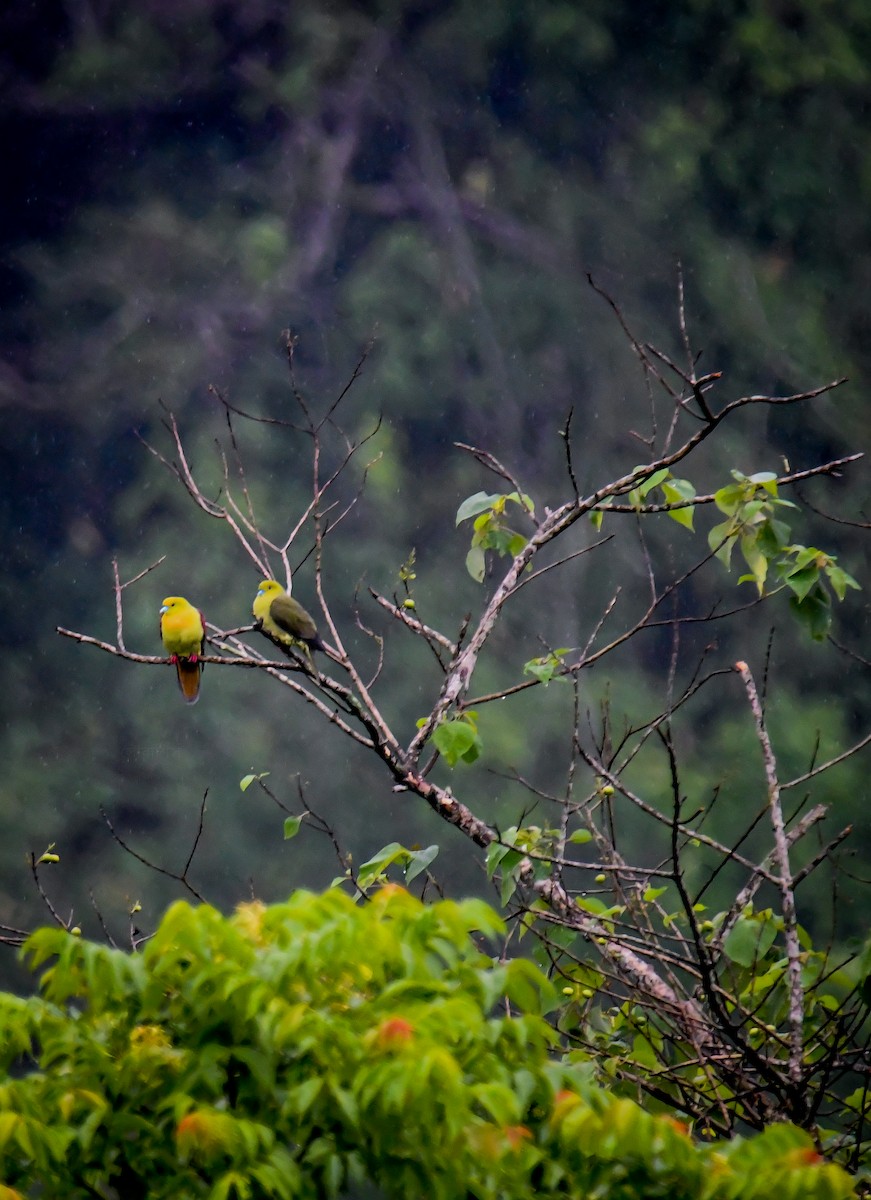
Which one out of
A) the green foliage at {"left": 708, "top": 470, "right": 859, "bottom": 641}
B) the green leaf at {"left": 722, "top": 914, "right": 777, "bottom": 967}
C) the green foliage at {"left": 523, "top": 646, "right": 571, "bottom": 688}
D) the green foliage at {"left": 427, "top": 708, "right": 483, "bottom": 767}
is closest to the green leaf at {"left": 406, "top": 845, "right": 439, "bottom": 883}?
the green foliage at {"left": 427, "top": 708, "right": 483, "bottom": 767}

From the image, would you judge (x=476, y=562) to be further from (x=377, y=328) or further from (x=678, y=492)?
(x=377, y=328)

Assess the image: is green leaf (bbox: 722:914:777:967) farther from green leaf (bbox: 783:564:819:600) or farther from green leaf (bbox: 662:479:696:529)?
green leaf (bbox: 662:479:696:529)

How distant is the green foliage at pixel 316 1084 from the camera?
138 centimetres

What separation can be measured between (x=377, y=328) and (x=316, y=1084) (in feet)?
28.2

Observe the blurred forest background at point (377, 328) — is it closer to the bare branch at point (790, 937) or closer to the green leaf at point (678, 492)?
the green leaf at point (678, 492)

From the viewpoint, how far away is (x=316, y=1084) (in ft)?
4.50

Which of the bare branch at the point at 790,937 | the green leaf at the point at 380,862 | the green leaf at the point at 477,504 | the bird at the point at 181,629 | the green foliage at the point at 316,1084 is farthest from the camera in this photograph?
the bird at the point at 181,629

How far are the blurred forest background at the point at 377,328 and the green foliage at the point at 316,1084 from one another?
741 centimetres

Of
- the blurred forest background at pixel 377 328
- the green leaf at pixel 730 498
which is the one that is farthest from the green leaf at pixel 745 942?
the blurred forest background at pixel 377 328

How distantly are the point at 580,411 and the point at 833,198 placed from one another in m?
2.44

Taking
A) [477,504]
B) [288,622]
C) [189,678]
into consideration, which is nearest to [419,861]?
[477,504]

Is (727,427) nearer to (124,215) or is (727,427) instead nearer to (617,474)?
(617,474)

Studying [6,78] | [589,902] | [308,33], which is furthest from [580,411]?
[589,902]

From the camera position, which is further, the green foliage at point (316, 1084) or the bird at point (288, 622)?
the bird at point (288, 622)
